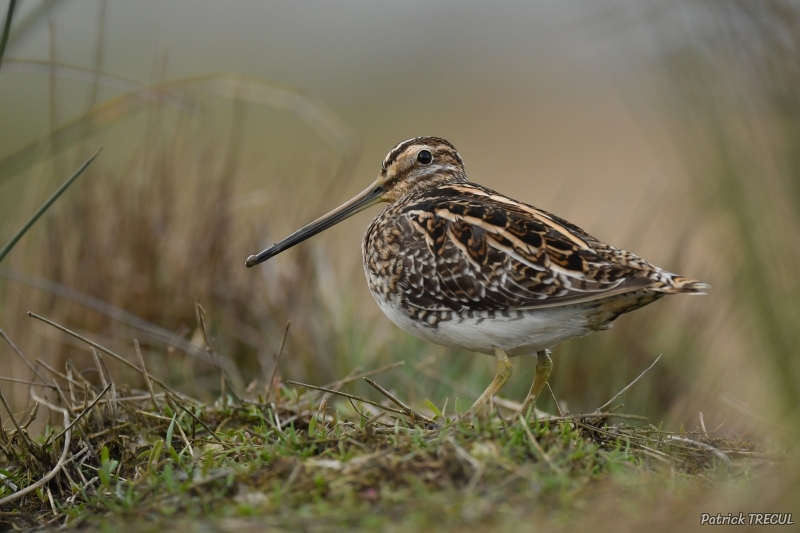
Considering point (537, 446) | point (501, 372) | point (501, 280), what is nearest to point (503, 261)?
point (501, 280)

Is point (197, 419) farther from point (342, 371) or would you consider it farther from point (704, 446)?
point (342, 371)

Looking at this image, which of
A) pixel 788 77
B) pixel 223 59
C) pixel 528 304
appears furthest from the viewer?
pixel 223 59

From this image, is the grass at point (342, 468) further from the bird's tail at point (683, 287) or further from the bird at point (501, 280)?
the bird's tail at point (683, 287)

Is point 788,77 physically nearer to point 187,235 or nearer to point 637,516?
point 637,516

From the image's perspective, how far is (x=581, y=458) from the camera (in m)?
3.04

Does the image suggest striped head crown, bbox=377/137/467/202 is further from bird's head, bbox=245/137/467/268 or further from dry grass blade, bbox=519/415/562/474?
dry grass blade, bbox=519/415/562/474

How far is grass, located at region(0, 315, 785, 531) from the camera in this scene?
2.67 metres

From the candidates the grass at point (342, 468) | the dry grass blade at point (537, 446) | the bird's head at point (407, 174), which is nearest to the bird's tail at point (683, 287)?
the grass at point (342, 468)

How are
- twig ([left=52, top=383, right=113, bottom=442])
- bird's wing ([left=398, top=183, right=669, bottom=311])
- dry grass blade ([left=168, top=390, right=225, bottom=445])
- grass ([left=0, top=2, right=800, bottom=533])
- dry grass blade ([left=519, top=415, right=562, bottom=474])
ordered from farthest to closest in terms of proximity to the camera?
bird's wing ([left=398, top=183, right=669, bottom=311])
dry grass blade ([left=168, top=390, right=225, bottom=445])
twig ([left=52, top=383, right=113, bottom=442])
dry grass blade ([left=519, top=415, right=562, bottom=474])
grass ([left=0, top=2, right=800, bottom=533])

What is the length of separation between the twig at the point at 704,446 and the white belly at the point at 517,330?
67 centimetres

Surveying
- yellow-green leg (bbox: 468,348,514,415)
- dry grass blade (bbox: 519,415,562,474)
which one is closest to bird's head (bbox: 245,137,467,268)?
yellow-green leg (bbox: 468,348,514,415)

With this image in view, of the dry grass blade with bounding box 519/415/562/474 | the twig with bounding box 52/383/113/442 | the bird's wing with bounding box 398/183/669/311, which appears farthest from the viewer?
the bird's wing with bounding box 398/183/669/311

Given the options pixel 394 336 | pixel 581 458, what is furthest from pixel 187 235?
pixel 581 458

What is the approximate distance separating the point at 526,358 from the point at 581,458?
10.7 ft
